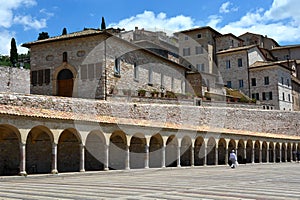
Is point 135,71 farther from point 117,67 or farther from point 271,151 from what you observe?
point 271,151

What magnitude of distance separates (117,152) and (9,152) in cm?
877

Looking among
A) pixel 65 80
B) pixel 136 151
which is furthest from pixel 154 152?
pixel 65 80

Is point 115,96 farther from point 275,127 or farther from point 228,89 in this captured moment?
point 228,89

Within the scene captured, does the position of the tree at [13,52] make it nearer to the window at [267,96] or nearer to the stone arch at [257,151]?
the window at [267,96]

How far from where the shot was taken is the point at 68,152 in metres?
27.6

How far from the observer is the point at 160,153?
34281 millimetres

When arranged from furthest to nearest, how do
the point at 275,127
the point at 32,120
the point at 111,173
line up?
1. the point at 275,127
2. the point at 111,173
3. the point at 32,120

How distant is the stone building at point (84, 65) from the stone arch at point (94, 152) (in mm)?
8490

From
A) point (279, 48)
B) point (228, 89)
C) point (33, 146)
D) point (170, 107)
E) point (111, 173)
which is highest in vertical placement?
point (279, 48)

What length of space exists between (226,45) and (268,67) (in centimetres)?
1133

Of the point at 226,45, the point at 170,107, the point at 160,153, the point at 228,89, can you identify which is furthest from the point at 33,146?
the point at 226,45

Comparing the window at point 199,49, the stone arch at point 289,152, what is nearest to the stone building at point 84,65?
the stone arch at point 289,152

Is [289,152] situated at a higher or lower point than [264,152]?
lower

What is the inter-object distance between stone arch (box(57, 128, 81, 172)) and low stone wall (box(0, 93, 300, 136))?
5.76ft
